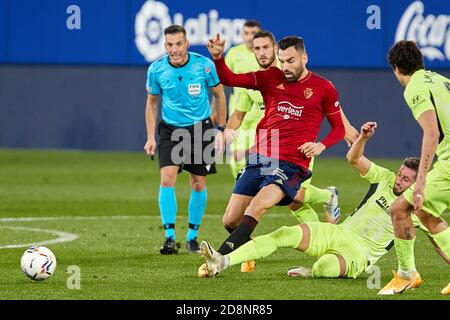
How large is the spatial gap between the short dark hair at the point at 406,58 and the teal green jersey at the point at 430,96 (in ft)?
0.18

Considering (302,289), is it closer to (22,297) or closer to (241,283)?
(241,283)

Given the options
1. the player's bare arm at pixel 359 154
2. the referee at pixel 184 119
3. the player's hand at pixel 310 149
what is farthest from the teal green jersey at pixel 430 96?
the referee at pixel 184 119

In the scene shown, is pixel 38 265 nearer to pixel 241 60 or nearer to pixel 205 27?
pixel 241 60

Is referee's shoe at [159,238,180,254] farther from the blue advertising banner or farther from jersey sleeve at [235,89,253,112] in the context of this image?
the blue advertising banner

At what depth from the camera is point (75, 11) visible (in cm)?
2333

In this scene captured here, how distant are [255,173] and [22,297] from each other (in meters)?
2.33

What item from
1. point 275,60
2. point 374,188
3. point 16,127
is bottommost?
point 16,127

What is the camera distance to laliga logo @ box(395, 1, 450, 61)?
23594 millimetres

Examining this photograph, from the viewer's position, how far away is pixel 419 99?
845 centimetres

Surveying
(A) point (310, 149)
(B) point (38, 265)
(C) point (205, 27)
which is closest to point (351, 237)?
(A) point (310, 149)

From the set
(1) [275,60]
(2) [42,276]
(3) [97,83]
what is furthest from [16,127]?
(2) [42,276]

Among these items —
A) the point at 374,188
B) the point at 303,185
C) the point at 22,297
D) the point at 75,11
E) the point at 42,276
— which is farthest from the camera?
the point at 75,11

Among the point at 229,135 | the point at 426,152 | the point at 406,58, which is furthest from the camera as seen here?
the point at 229,135

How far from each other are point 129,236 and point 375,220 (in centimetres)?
386
